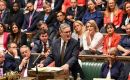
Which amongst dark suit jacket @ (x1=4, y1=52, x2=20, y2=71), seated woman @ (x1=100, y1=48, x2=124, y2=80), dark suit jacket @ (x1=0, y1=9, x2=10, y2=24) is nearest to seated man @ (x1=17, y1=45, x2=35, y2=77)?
dark suit jacket @ (x1=4, y1=52, x2=20, y2=71)

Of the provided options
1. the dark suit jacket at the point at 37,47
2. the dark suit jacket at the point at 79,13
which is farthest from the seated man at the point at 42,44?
the dark suit jacket at the point at 79,13

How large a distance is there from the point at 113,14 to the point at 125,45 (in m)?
1.52

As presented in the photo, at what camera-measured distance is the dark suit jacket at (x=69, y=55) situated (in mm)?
7011

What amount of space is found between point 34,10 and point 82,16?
1550 millimetres

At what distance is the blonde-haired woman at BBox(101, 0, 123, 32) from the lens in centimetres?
1024

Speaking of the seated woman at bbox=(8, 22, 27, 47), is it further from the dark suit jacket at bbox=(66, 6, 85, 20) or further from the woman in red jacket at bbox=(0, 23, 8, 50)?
the dark suit jacket at bbox=(66, 6, 85, 20)

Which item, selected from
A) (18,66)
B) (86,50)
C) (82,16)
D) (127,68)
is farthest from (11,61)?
(82,16)

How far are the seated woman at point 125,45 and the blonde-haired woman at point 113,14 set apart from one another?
45.8 inches

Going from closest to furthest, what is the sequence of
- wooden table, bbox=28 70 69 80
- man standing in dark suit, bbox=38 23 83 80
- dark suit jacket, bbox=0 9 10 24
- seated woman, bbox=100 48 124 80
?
wooden table, bbox=28 70 69 80 < man standing in dark suit, bbox=38 23 83 80 < seated woman, bbox=100 48 124 80 < dark suit jacket, bbox=0 9 10 24

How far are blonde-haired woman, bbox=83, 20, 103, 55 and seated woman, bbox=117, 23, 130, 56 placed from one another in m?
0.40

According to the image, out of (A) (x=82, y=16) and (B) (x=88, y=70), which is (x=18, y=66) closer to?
(B) (x=88, y=70)

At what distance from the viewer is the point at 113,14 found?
10.4m

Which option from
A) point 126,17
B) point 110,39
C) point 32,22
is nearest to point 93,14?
point 126,17

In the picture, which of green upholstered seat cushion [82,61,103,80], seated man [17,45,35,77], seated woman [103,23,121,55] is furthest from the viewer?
seated woman [103,23,121,55]
